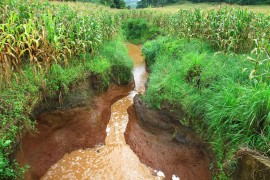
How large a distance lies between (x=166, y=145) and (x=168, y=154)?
0.21 metres

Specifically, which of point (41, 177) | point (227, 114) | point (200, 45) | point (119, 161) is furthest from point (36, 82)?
point (200, 45)

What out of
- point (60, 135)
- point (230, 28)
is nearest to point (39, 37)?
point (60, 135)

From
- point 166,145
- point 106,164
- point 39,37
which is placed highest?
point 39,37

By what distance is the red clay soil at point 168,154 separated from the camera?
4.08m

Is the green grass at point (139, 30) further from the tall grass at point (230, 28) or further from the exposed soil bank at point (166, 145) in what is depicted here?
the exposed soil bank at point (166, 145)

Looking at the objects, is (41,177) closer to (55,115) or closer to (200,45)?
(55,115)

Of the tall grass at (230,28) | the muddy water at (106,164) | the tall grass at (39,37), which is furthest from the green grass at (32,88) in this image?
the tall grass at (230,28)

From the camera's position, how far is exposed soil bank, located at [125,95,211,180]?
4145 mm

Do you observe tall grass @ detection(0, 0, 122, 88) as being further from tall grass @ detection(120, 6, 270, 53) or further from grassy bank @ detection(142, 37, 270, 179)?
tall grass @ detection(120, 6, 270, 53)

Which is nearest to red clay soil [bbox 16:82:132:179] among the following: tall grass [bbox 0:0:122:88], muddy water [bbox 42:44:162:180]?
muddy water [bbox 42:44:162:180]

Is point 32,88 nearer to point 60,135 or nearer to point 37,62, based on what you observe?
point 37,62

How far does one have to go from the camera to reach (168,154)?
15.1 feet

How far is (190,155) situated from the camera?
4.30m

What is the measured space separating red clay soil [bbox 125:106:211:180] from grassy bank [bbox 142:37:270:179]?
1.67 ft
